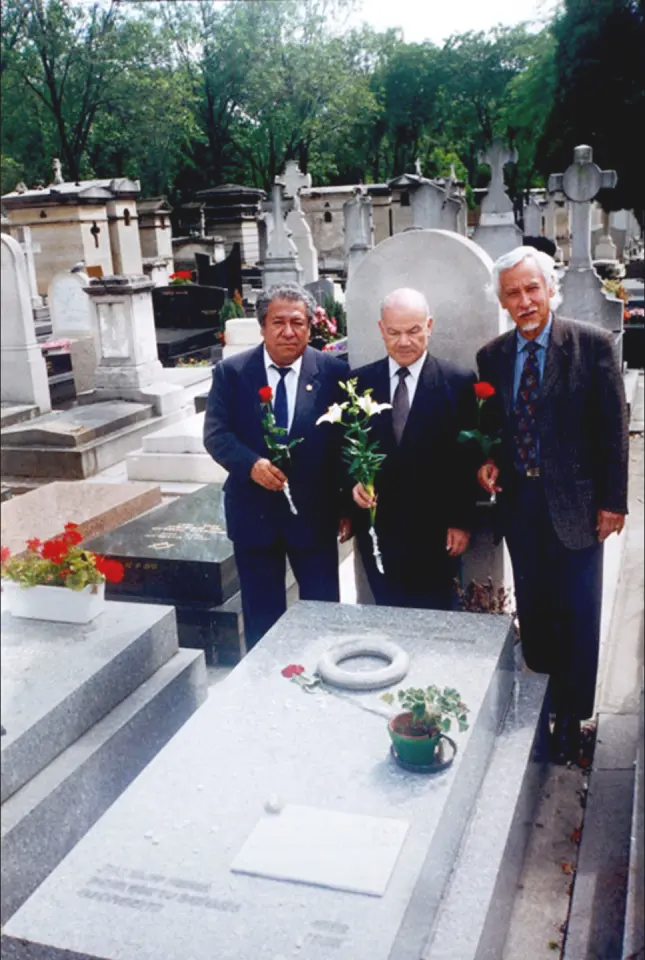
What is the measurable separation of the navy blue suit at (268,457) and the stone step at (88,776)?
0.50m

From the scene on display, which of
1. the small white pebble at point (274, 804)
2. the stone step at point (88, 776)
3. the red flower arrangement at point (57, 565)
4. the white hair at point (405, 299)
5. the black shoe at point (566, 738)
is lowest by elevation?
the black shoe at point (566, 738)

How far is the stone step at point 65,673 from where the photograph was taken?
2.42 meters

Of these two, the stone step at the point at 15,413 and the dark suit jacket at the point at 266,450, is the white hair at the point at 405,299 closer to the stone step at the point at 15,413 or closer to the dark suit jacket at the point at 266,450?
the dark suit jacket at the point at 266,450

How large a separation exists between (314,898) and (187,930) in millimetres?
284

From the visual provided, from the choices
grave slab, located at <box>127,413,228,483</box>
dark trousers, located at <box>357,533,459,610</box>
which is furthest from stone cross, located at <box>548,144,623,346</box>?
dark trousers, located at <box>357,533,459,610</box>

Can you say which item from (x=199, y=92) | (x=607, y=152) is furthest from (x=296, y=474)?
(x=607, y=152)

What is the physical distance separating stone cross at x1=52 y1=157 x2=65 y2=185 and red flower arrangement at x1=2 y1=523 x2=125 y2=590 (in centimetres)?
85

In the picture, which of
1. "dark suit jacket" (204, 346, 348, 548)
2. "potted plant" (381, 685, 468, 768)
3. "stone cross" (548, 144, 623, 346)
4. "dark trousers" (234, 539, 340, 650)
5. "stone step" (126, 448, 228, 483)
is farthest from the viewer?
"stone cross" (548, 144, 623, 346)

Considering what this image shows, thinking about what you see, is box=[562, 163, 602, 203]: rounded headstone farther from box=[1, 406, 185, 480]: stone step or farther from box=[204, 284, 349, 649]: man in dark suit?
box=[204, 284, 349, 649]: man in dark suit

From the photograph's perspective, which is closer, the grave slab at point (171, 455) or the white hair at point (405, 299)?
the white hair at point (405, 299)

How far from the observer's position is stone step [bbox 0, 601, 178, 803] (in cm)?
242

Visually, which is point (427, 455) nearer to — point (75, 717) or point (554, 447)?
Result: point (554, 447)

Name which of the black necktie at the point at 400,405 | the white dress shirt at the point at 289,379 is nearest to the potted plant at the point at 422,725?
the black necktie at the point at 400,405

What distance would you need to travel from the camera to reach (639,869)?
286cm
